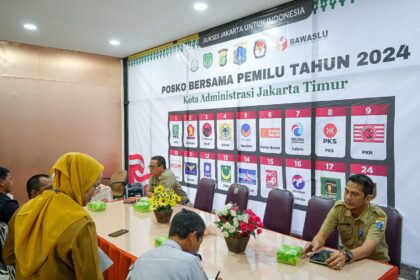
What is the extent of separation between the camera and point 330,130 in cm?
341

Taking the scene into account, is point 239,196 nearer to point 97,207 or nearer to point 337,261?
point 97,207

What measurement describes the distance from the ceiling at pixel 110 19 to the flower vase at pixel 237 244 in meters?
2.74

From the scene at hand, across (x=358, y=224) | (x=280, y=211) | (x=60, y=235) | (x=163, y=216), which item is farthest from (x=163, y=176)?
(x=60, y=235)

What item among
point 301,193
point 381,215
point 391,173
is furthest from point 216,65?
point 381,215

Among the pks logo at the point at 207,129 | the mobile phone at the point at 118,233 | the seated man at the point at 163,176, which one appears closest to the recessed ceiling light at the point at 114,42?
the pks logo at the point at 207,129

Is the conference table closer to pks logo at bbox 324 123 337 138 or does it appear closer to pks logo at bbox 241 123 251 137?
pks logo at bbox 324 123 337 138

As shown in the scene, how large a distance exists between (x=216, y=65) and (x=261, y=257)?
3.14 metres

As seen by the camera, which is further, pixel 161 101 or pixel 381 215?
pixel 161 101

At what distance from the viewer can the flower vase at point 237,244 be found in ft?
7.08

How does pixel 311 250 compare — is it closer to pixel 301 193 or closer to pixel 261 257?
pixel 261 257

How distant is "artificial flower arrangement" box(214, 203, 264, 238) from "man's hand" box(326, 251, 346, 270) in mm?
494

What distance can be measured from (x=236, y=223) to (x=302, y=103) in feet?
6.55

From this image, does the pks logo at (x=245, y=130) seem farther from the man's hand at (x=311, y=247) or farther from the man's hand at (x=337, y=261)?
the man's hand at (x=337, y=261)

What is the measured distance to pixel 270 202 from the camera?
3.31 m
